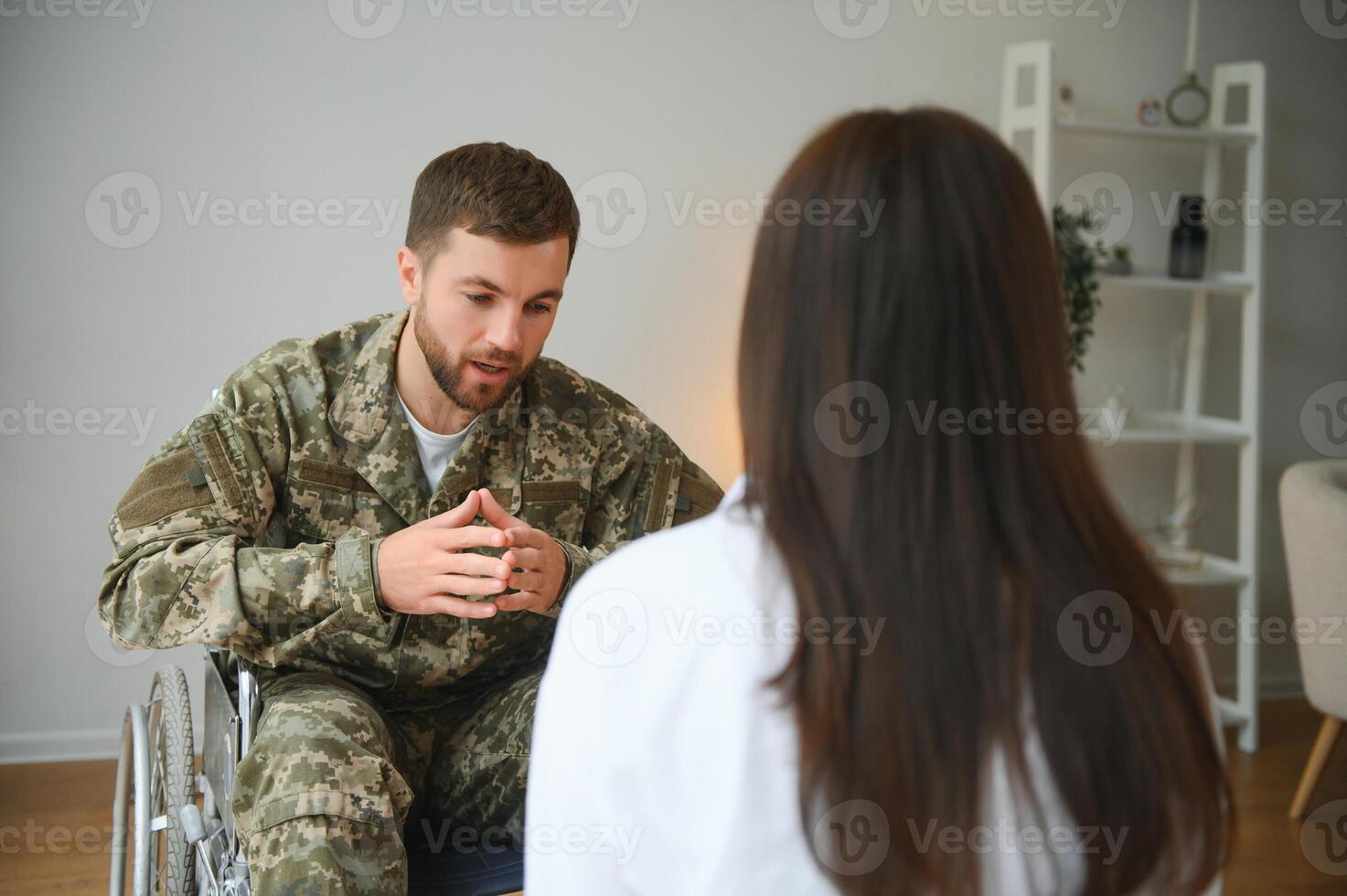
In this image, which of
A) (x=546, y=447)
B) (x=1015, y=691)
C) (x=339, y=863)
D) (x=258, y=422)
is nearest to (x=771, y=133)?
(x=546, y=447)

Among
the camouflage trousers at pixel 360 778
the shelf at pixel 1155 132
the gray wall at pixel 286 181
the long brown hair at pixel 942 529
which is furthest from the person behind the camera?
the shelf at pixel 1155 132

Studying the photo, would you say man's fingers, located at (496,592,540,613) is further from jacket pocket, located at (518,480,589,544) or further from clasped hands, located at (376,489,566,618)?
jacket pocket, located at (518,480,589,544)

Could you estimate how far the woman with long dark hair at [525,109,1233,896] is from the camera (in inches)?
26.1

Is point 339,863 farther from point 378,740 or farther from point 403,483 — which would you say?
point 403,483

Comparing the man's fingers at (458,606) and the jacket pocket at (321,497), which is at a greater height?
the jacket pocket at (321,497)

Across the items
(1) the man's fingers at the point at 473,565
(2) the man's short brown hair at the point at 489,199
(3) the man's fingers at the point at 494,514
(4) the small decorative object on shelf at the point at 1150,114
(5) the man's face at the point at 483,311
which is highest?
(4) the small decorative object on shelf at the point at 1150,114

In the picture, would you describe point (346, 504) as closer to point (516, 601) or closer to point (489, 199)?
point (516, 601)

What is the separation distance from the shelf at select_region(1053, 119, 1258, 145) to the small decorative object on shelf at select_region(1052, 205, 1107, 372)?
228mm

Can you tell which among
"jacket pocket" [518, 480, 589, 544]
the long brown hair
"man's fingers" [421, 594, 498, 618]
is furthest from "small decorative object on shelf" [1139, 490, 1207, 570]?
the long brown hair

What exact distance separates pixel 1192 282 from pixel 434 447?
99.1 inches

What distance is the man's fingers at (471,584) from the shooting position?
4.33 ft

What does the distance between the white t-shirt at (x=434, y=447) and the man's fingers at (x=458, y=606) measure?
13.5 inches

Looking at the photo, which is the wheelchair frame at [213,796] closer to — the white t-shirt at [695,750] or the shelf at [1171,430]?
the white t-shirt at [695,750]

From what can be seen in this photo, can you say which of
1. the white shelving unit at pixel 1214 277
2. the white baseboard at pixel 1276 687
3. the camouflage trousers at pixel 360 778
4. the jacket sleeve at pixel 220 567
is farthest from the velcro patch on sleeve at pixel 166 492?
the white baseboard at pixel 1276 687
